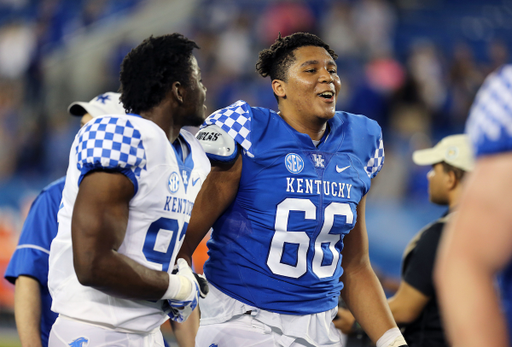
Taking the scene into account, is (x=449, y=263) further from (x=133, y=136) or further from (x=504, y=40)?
(x=504, y=40)

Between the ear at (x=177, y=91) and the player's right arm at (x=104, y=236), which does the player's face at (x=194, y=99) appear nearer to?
the ear at (x=177, y=91)

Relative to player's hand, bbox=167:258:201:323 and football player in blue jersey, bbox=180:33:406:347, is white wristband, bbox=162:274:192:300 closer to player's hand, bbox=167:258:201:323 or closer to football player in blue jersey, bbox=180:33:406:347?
player's hand, bbox=167:258:201:323

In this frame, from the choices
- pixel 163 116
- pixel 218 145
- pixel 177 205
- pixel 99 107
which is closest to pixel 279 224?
pixel 218 145

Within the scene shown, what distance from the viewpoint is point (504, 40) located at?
8.42 metres

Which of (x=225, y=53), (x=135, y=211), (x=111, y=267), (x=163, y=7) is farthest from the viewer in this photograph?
(x=163, y=7)

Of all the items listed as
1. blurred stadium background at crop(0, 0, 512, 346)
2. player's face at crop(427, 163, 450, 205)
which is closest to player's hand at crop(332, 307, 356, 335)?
player's face at crop(427, 163, 450, 205)

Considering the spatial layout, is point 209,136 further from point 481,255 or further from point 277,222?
point 481,255

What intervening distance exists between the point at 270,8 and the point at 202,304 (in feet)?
22.9

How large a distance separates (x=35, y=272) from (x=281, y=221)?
1.05 meters

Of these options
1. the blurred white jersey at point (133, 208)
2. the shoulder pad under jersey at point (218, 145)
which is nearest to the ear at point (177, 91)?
the blurred white jersey at point (133, 208)

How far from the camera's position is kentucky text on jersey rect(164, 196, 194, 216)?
1807 mm

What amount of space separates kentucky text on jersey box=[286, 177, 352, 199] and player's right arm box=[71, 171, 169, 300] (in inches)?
30.5

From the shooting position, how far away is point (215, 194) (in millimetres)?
2279

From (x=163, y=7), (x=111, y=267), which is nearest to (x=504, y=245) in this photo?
(x=111, y=267)
